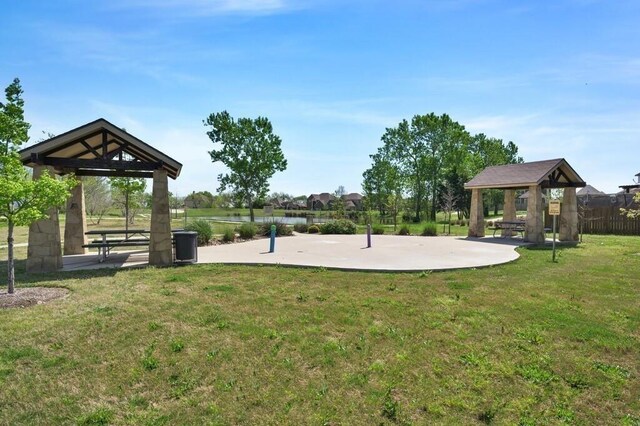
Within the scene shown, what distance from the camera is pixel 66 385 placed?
426 cm

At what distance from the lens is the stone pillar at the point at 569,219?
18.1m

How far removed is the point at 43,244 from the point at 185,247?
11.2ft

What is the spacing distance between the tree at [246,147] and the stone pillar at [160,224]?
100 ft

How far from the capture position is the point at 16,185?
6.73 m

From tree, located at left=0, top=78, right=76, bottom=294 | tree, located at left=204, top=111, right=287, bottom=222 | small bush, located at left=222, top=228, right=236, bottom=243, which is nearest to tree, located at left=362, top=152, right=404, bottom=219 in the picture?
tree, located at left=204, top=111, right=287, bottom=222

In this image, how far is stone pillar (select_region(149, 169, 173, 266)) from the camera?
34.3 ft

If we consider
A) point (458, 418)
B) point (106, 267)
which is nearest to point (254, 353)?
point (458, 418)


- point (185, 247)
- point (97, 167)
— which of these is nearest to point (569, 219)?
point (185, 247)

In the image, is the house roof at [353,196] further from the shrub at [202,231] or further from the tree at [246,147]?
the shrub at [202,231]

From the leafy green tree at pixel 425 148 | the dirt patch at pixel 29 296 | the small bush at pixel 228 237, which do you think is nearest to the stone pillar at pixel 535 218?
the small bush at pixel 228 237

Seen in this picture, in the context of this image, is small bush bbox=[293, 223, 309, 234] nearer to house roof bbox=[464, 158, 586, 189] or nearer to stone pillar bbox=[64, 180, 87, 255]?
house roof bbox=[464, 158, 586, 189]

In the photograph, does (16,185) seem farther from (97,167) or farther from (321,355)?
(321,355)

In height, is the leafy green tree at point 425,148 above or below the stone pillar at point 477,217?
above

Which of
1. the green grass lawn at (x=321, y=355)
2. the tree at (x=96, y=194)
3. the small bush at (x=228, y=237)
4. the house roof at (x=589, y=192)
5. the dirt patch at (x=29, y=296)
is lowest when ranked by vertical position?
the green grass lawn at (x=321, y=355)
